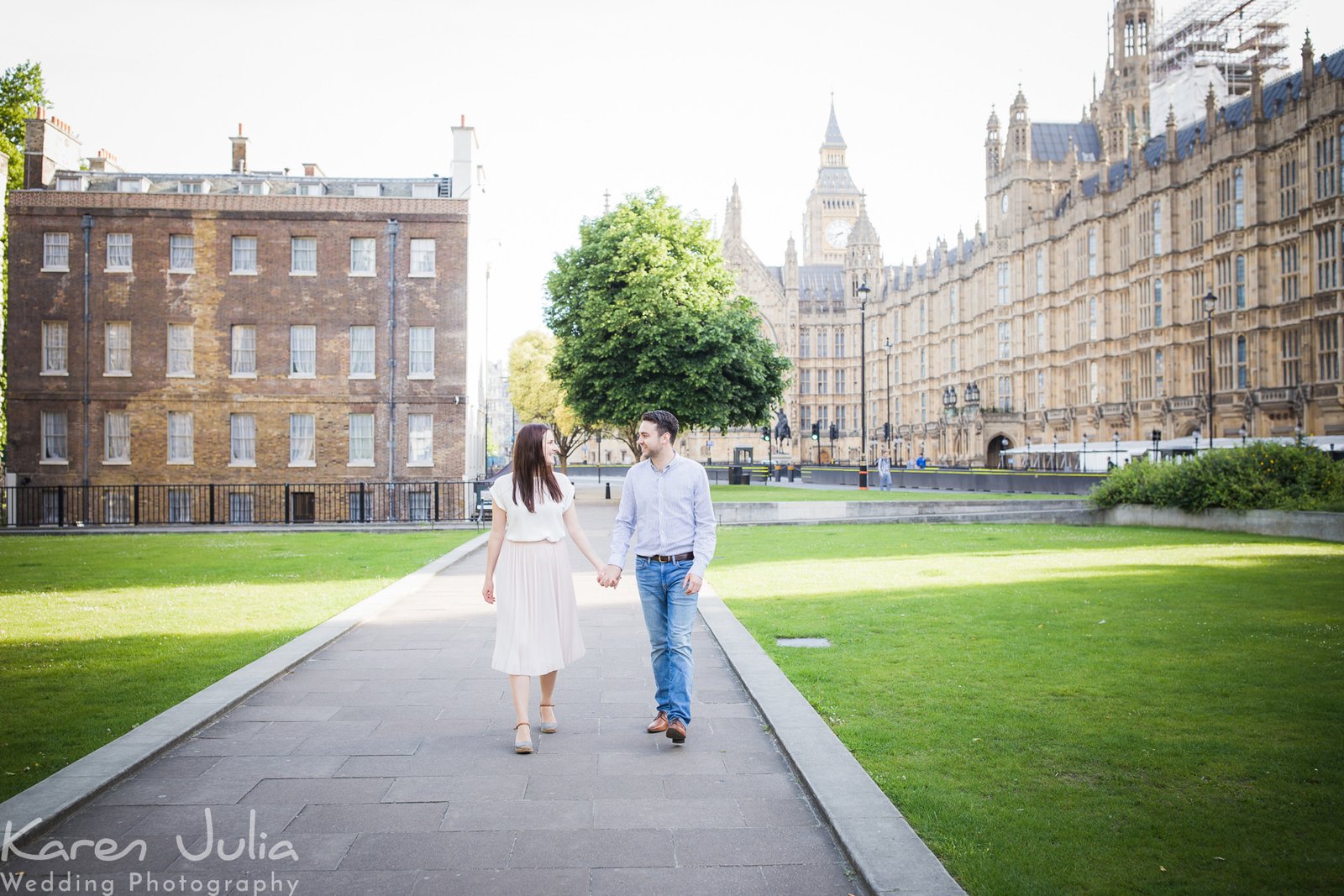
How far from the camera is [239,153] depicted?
127ft

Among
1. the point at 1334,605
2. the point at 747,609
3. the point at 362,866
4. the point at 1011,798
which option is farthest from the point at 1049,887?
the point at 1334,605

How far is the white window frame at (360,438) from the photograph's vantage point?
31.3 meters

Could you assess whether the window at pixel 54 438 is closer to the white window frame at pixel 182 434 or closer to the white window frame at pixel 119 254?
the white window frame at pixel 182 434

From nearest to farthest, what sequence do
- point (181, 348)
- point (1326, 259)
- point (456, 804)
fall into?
point (456, 804), point (181, 348), point (1326, 259)

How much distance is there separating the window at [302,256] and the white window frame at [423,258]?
3.06 m

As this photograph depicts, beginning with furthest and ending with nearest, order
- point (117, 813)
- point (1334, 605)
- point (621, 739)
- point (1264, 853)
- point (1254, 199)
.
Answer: point (1254, 199)
point (1334, 605)
point (621, 739)
point (117, 813)
point (1264, 853)

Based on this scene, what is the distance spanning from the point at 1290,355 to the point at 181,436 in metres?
46.9

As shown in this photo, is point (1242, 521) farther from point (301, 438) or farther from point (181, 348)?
point (181, 348)

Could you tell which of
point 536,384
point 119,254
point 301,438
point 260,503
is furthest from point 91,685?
point 536,384

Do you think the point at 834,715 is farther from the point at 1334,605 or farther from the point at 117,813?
the point at 1334,605

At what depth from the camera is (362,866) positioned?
4211 millimetres

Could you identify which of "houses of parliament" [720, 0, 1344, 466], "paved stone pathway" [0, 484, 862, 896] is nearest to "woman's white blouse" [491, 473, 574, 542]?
"paved stone pathway" [0, 484, 862, 896]

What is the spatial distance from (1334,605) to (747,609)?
636cm

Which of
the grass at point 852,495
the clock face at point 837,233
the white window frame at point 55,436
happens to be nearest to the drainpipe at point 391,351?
the white window frame at point 55,436
